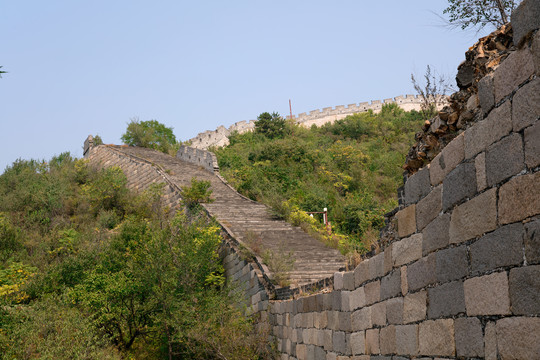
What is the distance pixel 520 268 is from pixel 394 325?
8.73 feet

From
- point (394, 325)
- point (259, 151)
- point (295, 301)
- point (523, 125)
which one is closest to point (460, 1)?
point (295, 301)

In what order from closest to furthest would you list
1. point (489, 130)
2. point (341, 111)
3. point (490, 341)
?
point (490, 341), point (489, 130), point (341, 111)

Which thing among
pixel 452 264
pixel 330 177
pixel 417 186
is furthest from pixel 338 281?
pixel 330 177

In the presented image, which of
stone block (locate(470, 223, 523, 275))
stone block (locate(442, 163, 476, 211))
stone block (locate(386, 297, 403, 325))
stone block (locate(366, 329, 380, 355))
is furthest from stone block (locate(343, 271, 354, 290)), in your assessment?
stone block (locate(470, 223, 523, 275))

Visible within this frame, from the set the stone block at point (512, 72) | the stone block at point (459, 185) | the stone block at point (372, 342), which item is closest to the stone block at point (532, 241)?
the stone block at point (459, 185)

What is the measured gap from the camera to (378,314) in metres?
6.66

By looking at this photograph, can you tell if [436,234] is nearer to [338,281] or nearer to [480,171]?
[480,171]

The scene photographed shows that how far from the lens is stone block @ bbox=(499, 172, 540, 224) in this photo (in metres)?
3.49

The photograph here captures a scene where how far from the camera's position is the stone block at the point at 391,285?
19.8 feet

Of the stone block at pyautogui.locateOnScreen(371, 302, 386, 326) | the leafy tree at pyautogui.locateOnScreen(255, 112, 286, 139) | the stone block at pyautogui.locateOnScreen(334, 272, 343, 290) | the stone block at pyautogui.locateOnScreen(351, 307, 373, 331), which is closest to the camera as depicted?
the stone block at pyautogui.locateOnScreen(371, 302, 386, 326)

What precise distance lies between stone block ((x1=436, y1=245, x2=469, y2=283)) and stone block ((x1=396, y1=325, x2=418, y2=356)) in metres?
0.84

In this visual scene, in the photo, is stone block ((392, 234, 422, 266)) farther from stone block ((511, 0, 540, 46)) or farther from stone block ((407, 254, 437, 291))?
stone block ((511, 0, 540, 46))

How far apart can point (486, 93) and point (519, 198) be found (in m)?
0.94

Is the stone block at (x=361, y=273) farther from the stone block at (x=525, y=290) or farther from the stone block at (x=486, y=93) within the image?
the stone block at (x=525, y=290)
